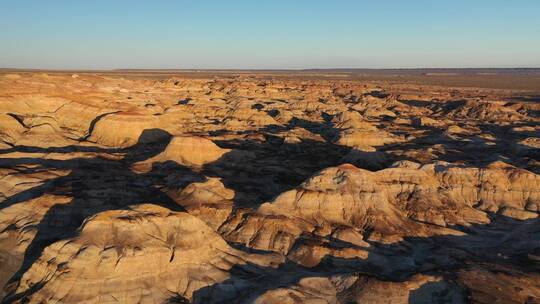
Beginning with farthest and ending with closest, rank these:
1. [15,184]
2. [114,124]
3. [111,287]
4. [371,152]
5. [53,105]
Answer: [53,105] < [114,124] < [371,152] < [15,184] < [111,287]

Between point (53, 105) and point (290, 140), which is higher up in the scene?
point (53, 105)

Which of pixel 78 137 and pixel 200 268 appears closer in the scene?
pixel 200 268

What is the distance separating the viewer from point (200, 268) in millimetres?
29188

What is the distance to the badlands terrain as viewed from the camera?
27.3 m

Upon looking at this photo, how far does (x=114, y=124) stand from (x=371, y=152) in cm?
3544

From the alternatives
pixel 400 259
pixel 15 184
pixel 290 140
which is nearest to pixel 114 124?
pixel 290 140

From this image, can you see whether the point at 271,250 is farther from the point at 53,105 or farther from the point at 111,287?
the point at 53,105

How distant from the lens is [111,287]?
26.4m

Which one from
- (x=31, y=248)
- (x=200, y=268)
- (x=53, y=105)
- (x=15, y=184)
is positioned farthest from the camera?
(x=53, y=105)

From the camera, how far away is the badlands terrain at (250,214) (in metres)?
27.3

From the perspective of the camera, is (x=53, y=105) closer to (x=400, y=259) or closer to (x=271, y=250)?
(x=271, y=250)

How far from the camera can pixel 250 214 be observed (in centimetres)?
3800

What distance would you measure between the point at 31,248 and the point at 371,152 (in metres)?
41.5

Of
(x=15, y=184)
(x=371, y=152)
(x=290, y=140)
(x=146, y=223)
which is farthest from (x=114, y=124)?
(x=146, y=223)
